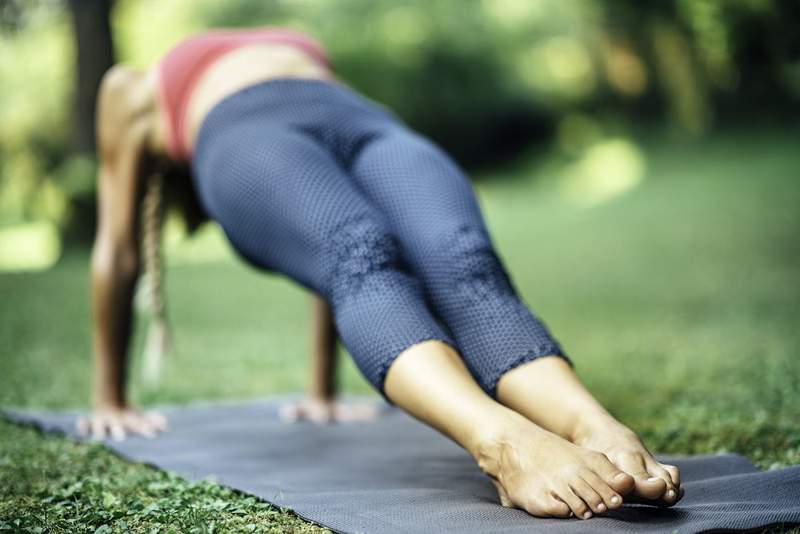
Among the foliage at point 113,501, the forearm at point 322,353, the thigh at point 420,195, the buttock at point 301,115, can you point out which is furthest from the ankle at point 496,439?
the forearm at point 322,353

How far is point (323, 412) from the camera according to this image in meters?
2.45

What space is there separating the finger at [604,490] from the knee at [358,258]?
0.49m

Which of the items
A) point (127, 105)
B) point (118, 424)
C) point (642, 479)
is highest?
point (127, 105)

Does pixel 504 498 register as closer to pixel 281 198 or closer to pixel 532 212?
pixel 281 198

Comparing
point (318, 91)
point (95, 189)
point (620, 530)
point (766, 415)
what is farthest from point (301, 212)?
point (95, 189)

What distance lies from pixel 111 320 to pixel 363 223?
961mm

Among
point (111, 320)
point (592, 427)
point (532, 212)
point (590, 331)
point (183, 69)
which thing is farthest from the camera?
point (532, 212)

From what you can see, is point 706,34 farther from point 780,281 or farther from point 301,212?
point 301,212

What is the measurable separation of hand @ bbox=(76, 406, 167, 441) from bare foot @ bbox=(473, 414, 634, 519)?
1.14 meters

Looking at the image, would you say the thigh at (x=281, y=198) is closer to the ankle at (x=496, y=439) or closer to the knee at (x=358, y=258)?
the knee at (x=358, y=258)

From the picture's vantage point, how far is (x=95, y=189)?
748cm

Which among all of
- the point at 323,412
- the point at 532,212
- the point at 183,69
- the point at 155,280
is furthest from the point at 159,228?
the point at 532,212

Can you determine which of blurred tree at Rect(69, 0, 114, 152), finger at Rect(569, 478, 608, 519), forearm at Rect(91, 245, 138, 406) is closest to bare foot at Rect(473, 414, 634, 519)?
finger at Rect(569, 478, 608, 519)

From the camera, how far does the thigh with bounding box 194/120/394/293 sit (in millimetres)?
1594
